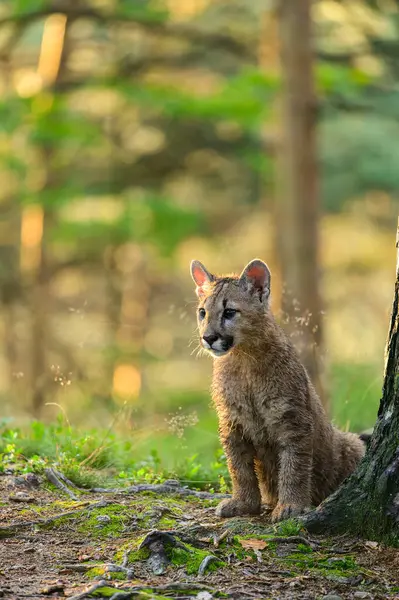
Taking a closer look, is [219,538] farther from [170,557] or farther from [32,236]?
[32,236]

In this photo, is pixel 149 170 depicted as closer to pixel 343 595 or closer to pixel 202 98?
pixel 202 98

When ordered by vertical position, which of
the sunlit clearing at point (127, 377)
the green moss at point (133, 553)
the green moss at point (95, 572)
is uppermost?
the sunlit clearing at point (127, 377)

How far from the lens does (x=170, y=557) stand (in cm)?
468

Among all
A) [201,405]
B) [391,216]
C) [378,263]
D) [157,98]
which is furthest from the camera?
[378,263]

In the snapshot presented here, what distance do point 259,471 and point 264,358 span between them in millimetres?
810

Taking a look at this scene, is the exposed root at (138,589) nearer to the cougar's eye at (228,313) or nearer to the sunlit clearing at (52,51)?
the cougar's eye at (228,313)

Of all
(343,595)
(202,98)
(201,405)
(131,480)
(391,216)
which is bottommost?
(343,595)

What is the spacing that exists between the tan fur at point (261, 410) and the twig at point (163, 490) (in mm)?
430

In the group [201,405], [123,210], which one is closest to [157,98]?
[123,210]

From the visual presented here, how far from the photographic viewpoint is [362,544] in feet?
16.0

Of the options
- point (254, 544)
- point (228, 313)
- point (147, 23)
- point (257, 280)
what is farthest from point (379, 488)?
point (147, 23)

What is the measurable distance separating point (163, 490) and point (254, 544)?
1.49 metres

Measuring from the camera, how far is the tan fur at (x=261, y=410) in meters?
5.74

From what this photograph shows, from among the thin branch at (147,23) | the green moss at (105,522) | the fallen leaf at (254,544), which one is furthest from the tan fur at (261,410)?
the thin branch at (147,23)
